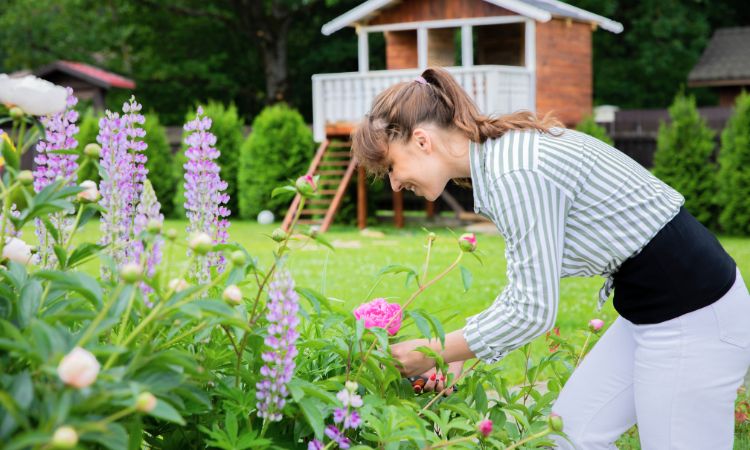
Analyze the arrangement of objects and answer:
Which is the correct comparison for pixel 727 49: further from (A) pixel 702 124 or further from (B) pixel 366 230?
(B) pixel 366 230

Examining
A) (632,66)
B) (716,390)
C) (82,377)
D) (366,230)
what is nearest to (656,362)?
(716,390)

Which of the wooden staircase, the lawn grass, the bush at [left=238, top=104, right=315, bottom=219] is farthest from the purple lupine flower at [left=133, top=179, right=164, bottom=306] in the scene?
the bush at [left=238, top=104, right=315, bottom=219]

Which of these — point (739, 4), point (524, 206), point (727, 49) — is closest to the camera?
point (524, 206)

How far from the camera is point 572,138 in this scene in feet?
7.12

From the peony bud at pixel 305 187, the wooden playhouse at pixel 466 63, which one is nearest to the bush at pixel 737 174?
the wooden playhouse at pixel 466 63

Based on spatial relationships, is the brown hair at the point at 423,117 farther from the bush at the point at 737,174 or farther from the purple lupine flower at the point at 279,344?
the bush at the point at 737,174

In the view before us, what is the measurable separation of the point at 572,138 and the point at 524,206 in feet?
0.96

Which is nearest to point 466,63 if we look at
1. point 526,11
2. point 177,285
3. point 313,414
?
point 526,11

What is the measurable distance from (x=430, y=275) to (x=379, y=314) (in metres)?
6.40

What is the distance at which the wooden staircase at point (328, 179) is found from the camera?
13.7 metres

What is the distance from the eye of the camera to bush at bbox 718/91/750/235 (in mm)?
12750

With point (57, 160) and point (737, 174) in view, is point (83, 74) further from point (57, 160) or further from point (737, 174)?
point (57, 160)

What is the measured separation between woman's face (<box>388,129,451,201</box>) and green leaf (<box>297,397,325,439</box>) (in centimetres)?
58

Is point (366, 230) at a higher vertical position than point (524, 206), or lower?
lower
